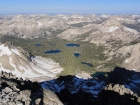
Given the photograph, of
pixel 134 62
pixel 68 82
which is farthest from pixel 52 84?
pixel 134 62

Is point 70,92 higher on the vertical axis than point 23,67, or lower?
higher

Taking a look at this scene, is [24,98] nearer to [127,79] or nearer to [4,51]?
[127,79]

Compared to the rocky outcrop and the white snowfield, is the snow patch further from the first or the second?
the rocky outcrop

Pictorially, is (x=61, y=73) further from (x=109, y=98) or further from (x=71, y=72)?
(x=109, y=98)

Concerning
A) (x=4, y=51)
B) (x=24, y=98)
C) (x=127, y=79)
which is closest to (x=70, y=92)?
(x=24, y=98)

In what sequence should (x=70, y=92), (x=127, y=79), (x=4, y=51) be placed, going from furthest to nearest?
(x=4, y=51)
(x=127, y=79)
(x=70, y=92)

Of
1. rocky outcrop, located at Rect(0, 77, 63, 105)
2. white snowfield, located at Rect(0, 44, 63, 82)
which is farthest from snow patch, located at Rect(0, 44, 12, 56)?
rocky outcrop, located at Rect(0, 77, 63, 105)

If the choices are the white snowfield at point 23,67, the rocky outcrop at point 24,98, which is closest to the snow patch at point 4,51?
the white snowfield at point 23,67

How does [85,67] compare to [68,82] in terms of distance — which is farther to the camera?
[85,67]
